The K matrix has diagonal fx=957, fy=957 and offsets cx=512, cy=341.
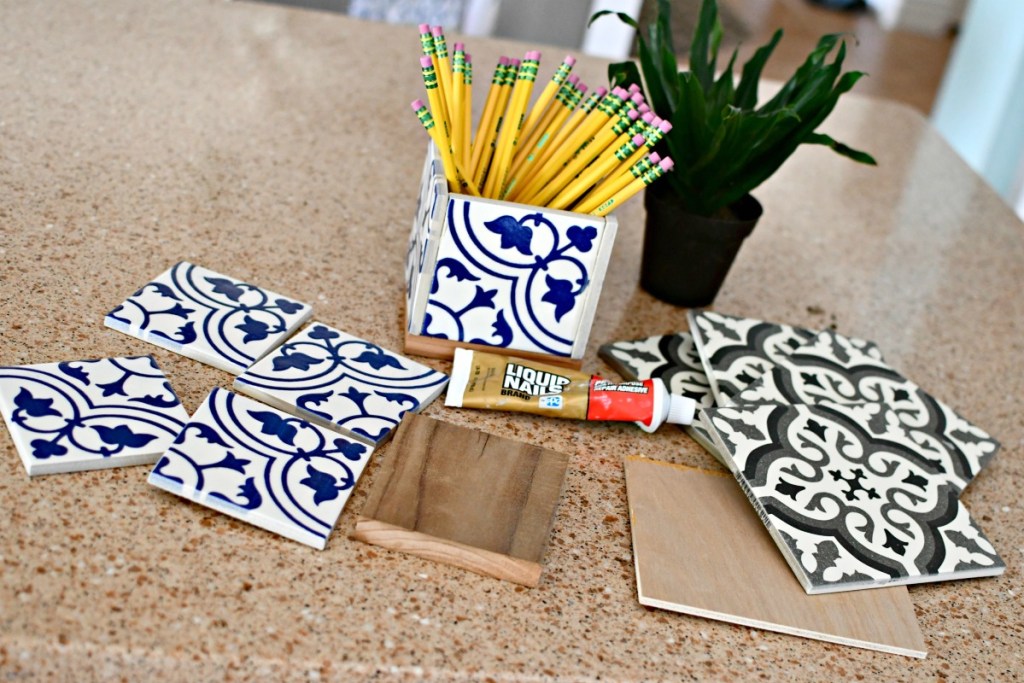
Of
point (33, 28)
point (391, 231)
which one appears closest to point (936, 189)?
point (391, 231)

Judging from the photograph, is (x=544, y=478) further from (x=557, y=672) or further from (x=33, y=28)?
(x=33, y=28)

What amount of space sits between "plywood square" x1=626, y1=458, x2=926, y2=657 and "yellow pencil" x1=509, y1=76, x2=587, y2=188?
0.27 metres

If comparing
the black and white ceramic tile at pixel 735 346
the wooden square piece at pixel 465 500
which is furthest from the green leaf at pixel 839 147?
the wooden square piece at pixel 465 500

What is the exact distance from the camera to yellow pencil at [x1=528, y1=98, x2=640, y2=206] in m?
0.72

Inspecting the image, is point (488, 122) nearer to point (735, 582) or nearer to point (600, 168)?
point (600, 168)

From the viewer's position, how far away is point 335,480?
23.3 inches

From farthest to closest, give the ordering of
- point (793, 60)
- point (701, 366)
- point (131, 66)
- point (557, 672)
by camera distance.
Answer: point (793, 60) → point (131, 66) → point (701, 366) → point (557, 672)

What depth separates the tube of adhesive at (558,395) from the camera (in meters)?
0.71

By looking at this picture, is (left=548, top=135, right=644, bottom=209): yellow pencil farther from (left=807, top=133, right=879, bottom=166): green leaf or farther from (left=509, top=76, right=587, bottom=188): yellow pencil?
(left=807, top=133, right=879, bottom=166): green leaf

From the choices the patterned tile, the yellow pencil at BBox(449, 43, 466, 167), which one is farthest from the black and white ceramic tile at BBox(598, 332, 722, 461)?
the yellow pencil at BBox(449, 43, 466, 167)

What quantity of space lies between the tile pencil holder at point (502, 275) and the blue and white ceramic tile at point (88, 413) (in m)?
0.20

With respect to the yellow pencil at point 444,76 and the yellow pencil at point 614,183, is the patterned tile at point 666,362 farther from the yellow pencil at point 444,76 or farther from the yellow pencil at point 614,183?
the yellow pencil at point 444,76

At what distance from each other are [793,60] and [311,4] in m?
2.61

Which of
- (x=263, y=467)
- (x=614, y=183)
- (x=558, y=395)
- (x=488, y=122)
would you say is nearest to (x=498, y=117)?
(x=488, y=122)
